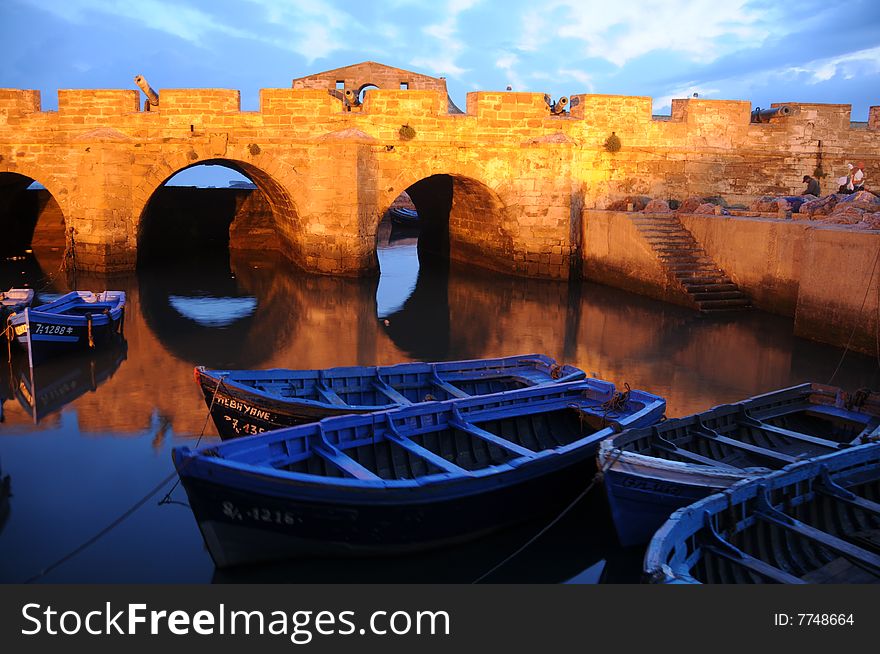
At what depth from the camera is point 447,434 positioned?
20.9 feet

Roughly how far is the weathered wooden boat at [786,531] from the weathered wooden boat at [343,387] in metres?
2.64

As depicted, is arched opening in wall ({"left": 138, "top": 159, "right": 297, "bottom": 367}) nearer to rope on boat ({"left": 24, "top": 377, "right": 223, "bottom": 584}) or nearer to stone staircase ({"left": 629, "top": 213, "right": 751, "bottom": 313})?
rope on boat ({"left": 24, "top": 377, "right": 223, "bottom": 584})

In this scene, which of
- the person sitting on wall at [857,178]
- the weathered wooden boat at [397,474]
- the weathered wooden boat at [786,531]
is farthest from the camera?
the person sitting on wall at [857,178]

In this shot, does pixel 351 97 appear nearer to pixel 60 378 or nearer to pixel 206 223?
pixel 206 223

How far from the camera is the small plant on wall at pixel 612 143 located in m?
17.2

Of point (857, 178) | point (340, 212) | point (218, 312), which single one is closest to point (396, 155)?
point (340, 212)

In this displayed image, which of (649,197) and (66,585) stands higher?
(649,197)

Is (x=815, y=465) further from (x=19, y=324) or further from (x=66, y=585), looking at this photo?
(x=19, y=324)

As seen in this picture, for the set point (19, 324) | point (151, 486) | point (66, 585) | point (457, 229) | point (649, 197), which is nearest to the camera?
point (66, 585)

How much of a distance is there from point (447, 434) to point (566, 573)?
162 centimetres

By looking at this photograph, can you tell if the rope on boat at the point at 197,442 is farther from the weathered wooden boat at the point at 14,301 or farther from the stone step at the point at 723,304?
the stone step at the point at 723,304

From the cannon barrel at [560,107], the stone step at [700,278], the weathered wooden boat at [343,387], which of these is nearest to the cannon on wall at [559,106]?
the cannon barrel at [560,107]

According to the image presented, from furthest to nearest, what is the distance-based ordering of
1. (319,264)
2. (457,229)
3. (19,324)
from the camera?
(457,229) < (319,264) < (19,324)

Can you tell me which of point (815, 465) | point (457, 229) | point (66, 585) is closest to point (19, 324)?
point (66, 585)
